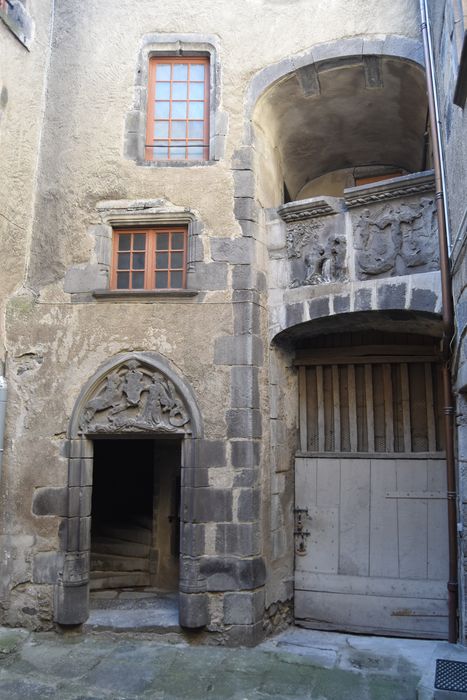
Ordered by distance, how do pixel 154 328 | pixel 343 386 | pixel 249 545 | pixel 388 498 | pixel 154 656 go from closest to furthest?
pixel 154 656
pixel 249 545
pixel 154 328
pixel 388 498
pixel 343 386

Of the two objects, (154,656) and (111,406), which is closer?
(154,656)

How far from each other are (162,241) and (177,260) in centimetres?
25

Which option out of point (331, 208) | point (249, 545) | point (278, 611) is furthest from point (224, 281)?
point (278, 611)

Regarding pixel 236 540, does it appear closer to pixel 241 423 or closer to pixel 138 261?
pixel 241 423

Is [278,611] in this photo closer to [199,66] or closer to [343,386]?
[343,386]

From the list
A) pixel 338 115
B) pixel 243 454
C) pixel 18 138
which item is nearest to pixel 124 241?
pixel 18 138

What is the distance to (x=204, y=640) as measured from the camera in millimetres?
5031

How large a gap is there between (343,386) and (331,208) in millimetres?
1808

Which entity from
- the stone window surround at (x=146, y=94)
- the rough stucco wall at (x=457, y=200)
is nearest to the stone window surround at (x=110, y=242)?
the stone window surround at (x=146, y=94)

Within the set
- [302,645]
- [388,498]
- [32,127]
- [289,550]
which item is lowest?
[302,645]

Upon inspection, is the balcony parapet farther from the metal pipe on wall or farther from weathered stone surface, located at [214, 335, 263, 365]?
the metal pipe on wall

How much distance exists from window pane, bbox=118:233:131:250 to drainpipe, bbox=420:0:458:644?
9.23 ft

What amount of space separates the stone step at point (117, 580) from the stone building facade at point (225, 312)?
0.03 meters

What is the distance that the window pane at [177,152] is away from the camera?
5.96 m
